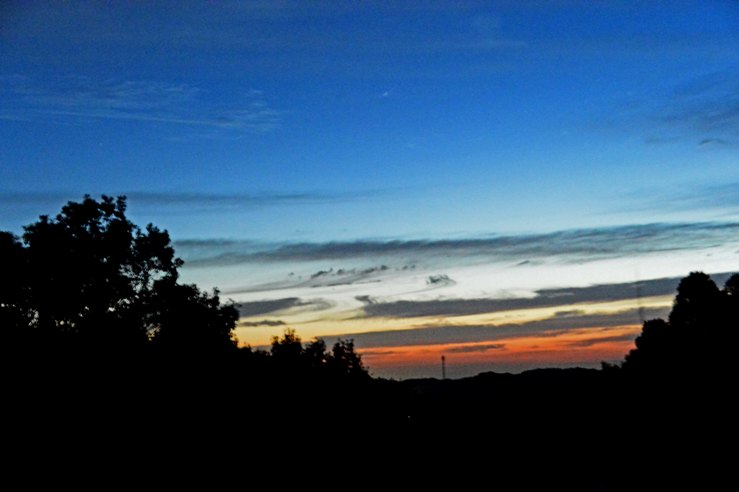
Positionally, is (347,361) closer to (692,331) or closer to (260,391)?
(260,391)

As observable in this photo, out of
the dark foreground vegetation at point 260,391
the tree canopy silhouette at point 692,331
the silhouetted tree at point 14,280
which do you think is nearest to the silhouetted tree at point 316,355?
the dark foreground vegetation at point 260,391

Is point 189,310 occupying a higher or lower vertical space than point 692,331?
higher

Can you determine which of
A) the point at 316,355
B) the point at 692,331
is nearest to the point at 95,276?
the point at 316,355

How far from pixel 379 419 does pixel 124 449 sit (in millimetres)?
17823

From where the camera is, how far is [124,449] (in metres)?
24.7

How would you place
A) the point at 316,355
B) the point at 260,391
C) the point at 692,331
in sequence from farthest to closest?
the point at 692,331
the point at 316,355
the point at 260,391

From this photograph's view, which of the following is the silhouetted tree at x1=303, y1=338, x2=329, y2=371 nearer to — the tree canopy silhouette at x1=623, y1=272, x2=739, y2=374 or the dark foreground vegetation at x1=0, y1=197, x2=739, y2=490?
the dark foreground vegetation at x1=0, y1=197, x2=739, y2=490

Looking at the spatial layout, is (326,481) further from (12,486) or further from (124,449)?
(12,486)

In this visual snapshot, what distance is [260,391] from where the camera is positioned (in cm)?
3167

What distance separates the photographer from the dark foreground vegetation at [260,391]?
83.7 ft

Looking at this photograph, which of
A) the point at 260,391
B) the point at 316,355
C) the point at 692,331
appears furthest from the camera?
the point at 692,331

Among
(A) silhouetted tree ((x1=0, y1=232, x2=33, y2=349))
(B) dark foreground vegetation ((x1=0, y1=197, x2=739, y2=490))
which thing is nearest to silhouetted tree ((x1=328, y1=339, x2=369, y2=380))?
(B) dark foreground vegetation ((x1=0, y1=197, x2=739, y2=490))

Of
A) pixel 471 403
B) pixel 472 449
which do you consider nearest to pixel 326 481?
pixel 472 449

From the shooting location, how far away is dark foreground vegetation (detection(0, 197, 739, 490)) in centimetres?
2550
